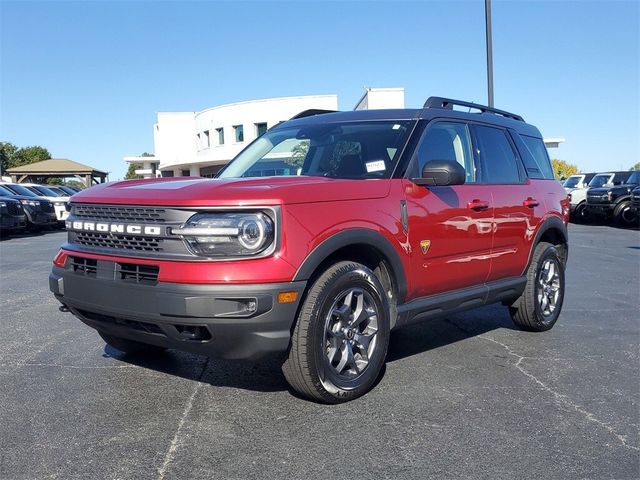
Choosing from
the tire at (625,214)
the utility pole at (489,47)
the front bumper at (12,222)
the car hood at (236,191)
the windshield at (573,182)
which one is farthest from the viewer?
Result: the windshield at (573,182)

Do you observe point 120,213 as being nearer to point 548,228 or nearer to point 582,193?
point 548,228

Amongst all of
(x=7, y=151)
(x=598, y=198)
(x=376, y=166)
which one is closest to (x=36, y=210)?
(x=376, y=166)

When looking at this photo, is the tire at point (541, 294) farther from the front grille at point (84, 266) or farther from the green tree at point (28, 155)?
the green tree at point (28, 155)

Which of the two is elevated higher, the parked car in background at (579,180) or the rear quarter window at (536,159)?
the rear quarter window at (536,159)

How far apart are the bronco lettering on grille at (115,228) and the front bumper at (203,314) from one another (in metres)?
0.22

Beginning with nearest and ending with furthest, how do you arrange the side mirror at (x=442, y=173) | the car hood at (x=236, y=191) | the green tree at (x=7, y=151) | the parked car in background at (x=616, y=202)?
the car hood at (x=236, y=191) < the side mirror at (x=442, y=173) < the parked car in background at (x=616, y=202) < the green tree at (x=7, y=151)

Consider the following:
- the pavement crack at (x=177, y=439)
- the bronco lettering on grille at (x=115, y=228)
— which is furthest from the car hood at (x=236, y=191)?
the pavement crack at (x=177, y=439)

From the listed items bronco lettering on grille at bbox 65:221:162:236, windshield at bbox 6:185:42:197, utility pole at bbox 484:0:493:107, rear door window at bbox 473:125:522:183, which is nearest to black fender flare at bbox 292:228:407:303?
bronco lettering on grille at bbox 65:221:162:236

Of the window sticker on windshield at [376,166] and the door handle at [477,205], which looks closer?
the window sticker on windshield at [376,166]

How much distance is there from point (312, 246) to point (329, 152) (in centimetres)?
140

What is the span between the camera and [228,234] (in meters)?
3.33

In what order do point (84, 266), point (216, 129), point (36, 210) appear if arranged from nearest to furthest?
1. point (84, 266)
2. point (36, 210)
3. point (216, 129)

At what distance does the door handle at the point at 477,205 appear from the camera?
4798 mm

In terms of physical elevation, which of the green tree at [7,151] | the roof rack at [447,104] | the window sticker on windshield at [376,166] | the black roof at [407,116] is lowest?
the window sticker on windshield at [376,166]
